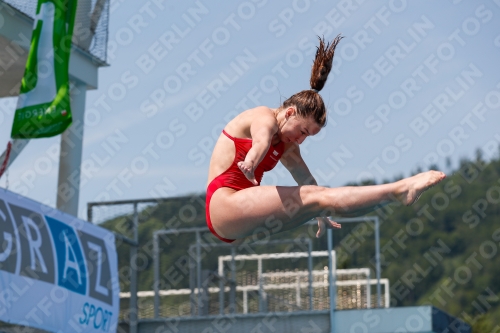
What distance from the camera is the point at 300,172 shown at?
19.0 ft

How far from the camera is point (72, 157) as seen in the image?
13234 millimetres

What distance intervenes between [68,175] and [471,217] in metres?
53.9

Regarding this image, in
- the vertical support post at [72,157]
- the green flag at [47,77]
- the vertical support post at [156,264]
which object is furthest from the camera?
the vertical support post at [72,157]

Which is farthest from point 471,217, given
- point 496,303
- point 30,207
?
point 30,207

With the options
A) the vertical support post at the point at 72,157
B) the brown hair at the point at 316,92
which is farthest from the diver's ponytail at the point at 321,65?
the vertical support post at the point at 72,157

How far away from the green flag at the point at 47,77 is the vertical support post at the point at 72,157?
159 centimetres

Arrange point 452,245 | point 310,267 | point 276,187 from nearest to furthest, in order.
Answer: point 276,187 < point 310,267 < point 452,245

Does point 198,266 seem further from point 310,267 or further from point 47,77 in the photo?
point 47,77

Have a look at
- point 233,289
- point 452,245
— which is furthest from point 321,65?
point 452,245

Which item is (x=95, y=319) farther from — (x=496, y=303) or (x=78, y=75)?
(x=496, y=303)

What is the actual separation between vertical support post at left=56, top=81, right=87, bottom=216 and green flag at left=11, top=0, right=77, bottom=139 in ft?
5.21

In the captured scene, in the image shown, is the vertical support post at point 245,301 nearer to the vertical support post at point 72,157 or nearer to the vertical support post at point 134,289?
the vertical support post at point 134,289

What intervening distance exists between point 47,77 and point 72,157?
2.04 meters

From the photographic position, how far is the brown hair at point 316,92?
513cm
